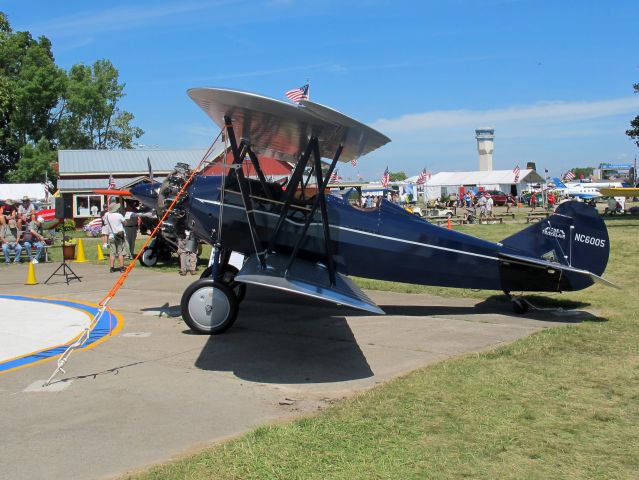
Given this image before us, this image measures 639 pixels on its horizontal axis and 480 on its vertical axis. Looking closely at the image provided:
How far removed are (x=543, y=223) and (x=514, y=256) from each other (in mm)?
852

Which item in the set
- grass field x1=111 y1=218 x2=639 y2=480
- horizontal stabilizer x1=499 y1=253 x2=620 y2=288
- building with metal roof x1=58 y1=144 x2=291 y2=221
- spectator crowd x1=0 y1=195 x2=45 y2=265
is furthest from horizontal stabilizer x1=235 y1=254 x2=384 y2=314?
building with metal roof x1=58 y1=144 x2=291 y2=221

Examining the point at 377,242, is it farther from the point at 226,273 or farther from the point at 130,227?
the point at 130,227

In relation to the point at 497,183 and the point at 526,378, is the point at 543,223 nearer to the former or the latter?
the point at 526,378

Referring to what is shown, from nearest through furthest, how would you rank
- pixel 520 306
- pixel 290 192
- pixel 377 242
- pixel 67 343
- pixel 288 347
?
pixel 288 347 → pixel 67 343 → pixel 290 192 → pixel 377 242 → pixel 520 306

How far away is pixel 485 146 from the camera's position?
13100cm

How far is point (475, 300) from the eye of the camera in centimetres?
1167

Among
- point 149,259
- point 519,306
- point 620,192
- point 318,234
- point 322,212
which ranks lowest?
point 519,306

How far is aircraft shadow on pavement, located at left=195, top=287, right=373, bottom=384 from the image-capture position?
22.1ft

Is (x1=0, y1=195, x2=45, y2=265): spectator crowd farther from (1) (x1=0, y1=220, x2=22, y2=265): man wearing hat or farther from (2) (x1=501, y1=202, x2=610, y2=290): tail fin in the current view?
(2) (x1=501, y1=202, x2=610, y2=290): tail fin

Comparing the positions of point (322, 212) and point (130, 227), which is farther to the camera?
point (130, 227)

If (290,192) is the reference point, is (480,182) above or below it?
above

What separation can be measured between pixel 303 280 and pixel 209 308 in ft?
5.49

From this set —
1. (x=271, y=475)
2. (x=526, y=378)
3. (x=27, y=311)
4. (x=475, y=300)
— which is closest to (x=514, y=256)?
(x=475, y=300)

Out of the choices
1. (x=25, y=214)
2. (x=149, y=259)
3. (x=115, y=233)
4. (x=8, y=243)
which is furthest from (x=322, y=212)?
(x=25, y=214)
